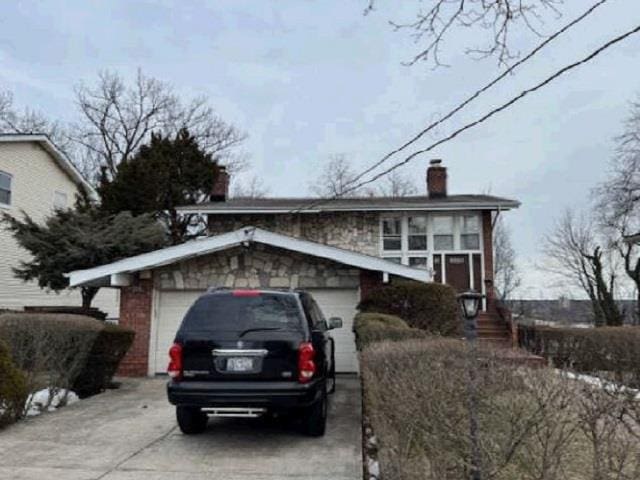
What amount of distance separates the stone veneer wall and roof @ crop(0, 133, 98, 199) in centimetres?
891

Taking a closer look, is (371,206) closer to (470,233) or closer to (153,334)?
(470,233)

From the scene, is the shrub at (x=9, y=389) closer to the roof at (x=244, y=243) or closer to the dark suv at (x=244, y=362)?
the dark suv at (x=244, y=362)

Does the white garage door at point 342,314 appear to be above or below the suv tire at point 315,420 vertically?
above

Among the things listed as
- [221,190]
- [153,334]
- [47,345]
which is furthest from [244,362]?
[221,190]

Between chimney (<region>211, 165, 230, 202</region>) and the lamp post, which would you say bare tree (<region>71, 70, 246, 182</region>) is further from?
the lamp post

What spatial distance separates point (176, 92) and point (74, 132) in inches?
280

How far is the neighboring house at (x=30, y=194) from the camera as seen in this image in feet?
76.1

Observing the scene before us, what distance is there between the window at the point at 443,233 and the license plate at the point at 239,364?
557 inches

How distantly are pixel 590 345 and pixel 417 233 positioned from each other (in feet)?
24.7

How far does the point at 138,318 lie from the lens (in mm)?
14758

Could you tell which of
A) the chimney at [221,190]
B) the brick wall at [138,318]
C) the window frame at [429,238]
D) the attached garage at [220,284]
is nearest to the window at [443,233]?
the window frame at [429,238]

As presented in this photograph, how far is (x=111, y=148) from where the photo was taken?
136 feet

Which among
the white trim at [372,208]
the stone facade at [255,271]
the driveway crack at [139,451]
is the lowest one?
the driveway crack at [139,451]

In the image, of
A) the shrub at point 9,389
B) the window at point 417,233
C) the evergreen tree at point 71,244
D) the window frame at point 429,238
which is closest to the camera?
the shrub at point 9,389
